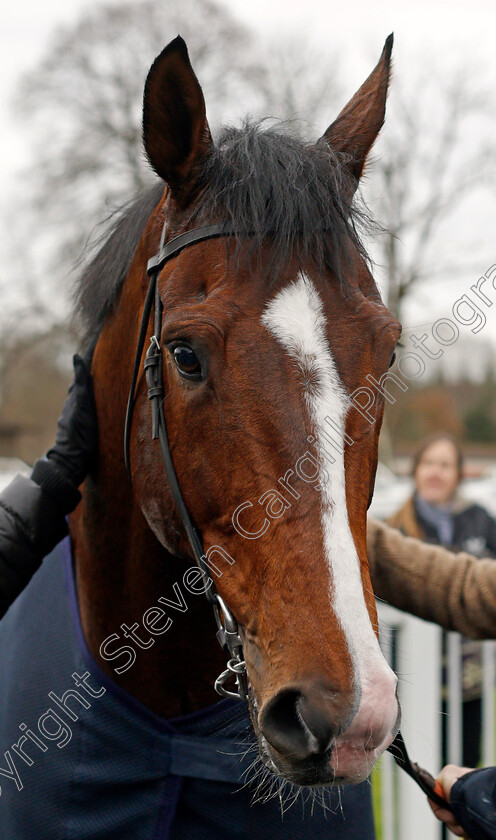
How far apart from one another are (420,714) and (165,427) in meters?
2.72

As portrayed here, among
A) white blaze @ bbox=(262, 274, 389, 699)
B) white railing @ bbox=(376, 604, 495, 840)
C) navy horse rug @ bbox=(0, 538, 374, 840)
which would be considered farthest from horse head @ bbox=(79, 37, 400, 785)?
white railing @ bbox=(376, 604, 495, 840)

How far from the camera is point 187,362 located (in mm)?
1596

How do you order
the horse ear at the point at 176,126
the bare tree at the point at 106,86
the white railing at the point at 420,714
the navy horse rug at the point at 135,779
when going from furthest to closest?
the bare tree at the point at 106,86
the white railing at the point at 420,714
the navy horse rug at the point at 135,779
the horse ear at the point at 176,126

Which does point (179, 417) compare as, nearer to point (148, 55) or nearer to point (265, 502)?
point (265, 502)

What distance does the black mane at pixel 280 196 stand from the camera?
162 centimetres

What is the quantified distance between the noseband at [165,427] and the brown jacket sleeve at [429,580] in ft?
2.93

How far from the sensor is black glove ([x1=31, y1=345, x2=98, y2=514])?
6.73 ft

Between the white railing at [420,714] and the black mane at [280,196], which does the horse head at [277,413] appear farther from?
the white railing at [420,714]

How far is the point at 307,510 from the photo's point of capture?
1379 mm

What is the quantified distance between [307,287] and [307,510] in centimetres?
52

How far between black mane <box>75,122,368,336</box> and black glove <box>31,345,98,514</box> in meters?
0.68

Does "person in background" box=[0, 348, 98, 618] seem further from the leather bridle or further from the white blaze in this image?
the white blaze

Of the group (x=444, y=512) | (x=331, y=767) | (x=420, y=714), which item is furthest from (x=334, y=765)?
(x=444, y=512)

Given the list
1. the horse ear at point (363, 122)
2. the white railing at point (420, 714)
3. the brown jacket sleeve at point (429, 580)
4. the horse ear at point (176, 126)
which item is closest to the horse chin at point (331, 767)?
the brown jacket sleeve at point (429, 580)
